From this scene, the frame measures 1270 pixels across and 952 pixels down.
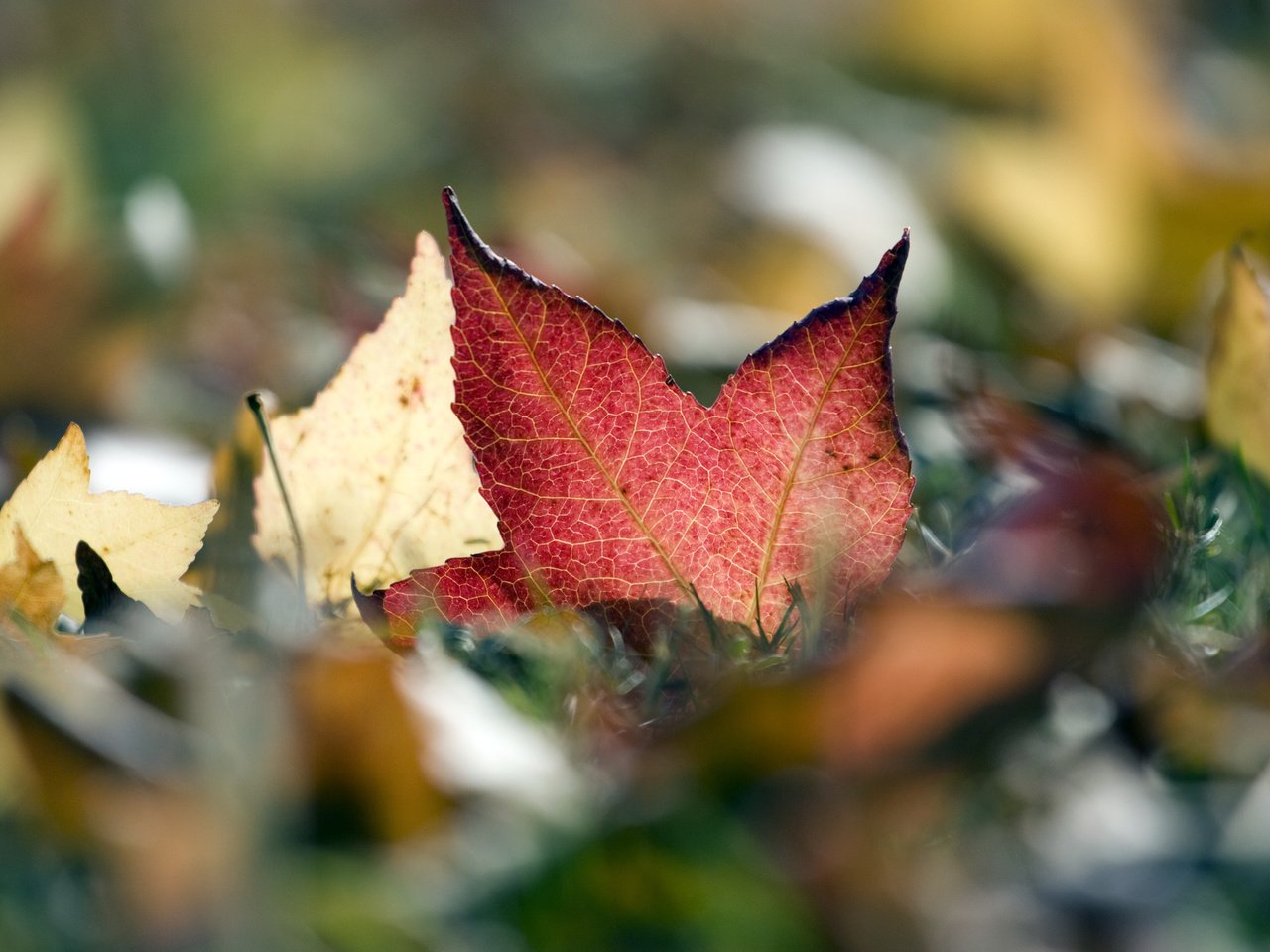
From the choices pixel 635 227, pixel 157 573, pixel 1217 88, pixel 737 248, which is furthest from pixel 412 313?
pixel 1217 88

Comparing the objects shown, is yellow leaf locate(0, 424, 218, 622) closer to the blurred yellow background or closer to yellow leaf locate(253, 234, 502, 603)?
yellow leaf locate(253, 234, 502, 603)

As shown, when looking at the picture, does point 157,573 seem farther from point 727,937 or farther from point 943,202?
point 943,202

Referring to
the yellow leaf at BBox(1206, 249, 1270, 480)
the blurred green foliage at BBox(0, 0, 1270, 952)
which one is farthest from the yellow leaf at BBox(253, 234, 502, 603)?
the yellow leaf at BBox(1206, 249, 1270, 480)

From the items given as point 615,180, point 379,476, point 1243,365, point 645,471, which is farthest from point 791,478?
point 615,180

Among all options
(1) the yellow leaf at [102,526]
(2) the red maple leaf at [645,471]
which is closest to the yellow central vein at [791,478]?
(2) the red maple leaf at [645,471]

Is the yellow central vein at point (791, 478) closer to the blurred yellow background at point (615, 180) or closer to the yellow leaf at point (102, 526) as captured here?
the yellow leaf at point (102, 526)

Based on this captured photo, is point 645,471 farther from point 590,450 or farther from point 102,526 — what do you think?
point 102,526
